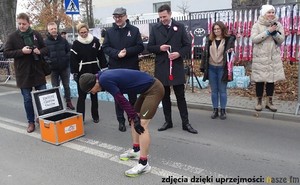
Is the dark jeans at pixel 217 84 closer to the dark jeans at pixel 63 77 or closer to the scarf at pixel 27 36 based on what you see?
the scarf at pixel 27 36

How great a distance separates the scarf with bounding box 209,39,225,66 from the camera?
6.12 meters

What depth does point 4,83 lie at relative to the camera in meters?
12.2

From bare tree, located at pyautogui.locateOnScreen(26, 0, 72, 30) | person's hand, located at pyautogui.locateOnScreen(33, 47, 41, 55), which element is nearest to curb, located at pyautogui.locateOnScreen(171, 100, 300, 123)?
person's hand, located at pyautogui.locateOnScreen(33, 47, 41, 55)

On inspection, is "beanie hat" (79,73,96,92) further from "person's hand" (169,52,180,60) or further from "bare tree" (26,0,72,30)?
"bare tree" (26,0,72,30)

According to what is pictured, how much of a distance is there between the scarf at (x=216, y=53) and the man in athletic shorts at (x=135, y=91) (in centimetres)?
238

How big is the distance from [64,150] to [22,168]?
745 mm

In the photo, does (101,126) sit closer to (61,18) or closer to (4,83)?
(4,83)

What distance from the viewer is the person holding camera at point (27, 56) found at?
19.0 ft

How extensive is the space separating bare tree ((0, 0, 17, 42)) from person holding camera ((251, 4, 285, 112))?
1089cm

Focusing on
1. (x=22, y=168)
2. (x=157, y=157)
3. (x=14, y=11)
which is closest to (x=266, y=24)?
(x=157, y=157)

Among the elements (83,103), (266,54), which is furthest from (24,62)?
(266,54)

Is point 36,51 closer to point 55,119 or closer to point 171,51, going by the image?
point 55,119

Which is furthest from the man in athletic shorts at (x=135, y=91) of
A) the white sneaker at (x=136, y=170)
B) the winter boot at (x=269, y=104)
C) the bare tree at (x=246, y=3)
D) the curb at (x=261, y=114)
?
the bare tree at (x=246, y=3)

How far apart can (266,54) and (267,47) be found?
0.13 m
